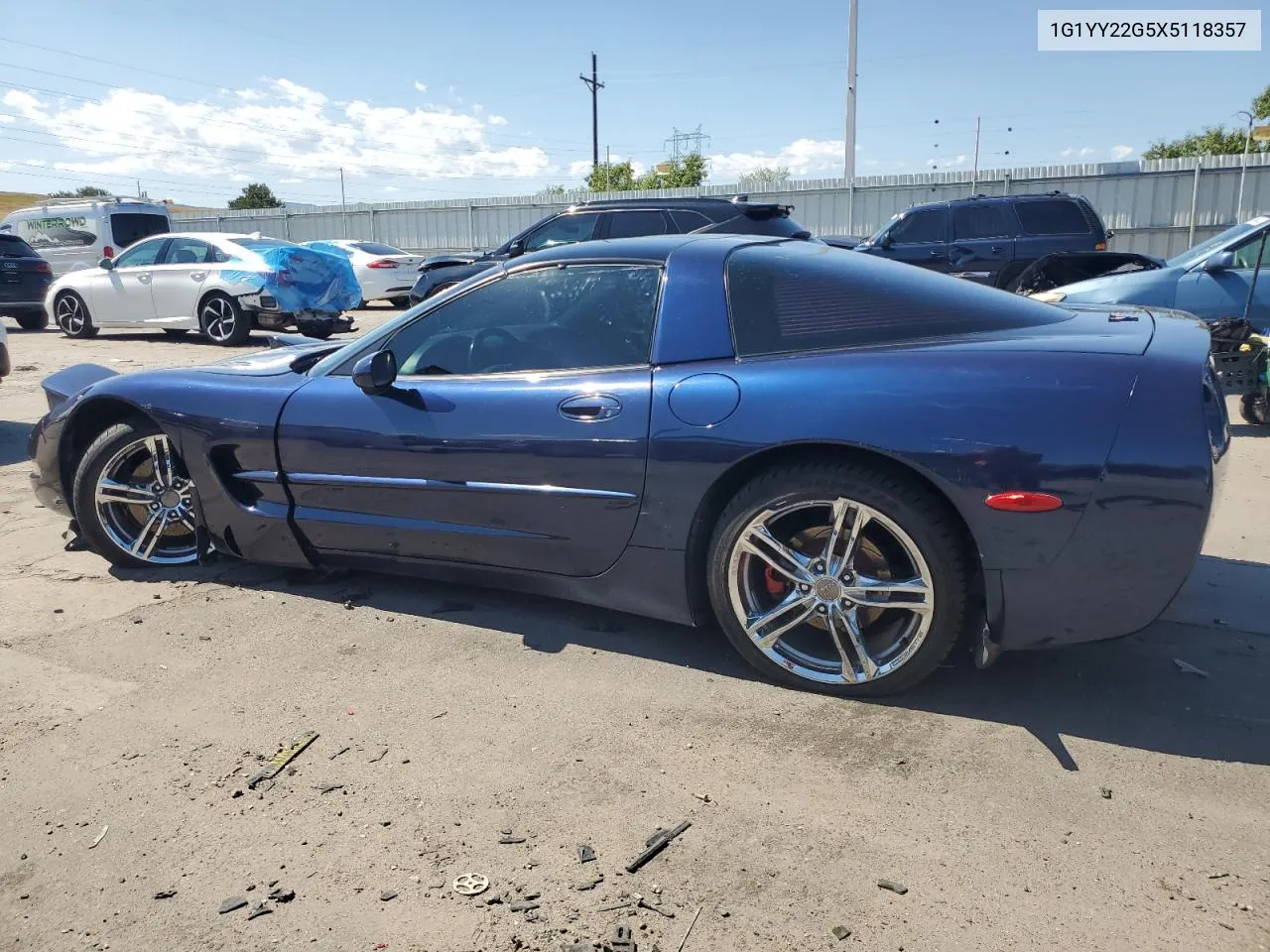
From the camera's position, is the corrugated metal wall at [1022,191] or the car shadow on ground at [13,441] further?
the corrugated metal wall at [1022,191]

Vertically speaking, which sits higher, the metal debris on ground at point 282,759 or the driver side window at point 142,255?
the driver side window at point 142,255

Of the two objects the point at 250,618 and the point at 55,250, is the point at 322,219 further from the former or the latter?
the point at 250,618

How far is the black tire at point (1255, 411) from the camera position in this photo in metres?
6.84

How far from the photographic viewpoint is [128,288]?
42.9 ft

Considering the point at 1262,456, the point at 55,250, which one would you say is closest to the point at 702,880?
the point at 1262,456

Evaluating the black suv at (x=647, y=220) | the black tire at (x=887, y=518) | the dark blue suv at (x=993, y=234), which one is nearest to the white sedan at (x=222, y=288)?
the black suv at (x=647, y=220)

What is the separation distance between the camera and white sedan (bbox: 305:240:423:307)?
1697cm

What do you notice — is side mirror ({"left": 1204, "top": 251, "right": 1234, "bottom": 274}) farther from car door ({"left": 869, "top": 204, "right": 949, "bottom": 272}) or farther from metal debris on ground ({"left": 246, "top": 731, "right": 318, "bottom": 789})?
metal debris on ground ({"left": 246, "top": 731, "right": 318, "bottom": 789})

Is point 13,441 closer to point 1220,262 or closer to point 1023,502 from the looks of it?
point 1023,502

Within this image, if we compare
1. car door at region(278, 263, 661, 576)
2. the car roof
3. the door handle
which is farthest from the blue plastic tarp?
the door handle

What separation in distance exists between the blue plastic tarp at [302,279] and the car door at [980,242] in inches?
336

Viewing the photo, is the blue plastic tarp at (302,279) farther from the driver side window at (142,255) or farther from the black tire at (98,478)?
the black tire at (98,478)

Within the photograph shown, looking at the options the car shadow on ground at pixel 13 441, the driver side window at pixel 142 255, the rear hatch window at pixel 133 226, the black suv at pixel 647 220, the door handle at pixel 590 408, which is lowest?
the car shadow on ground at pixel 13 441

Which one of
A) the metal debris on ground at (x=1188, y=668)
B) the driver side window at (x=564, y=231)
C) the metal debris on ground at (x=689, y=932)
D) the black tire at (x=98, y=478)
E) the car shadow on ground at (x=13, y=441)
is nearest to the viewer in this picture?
the metal debris on ground at (x=689, y=932)
